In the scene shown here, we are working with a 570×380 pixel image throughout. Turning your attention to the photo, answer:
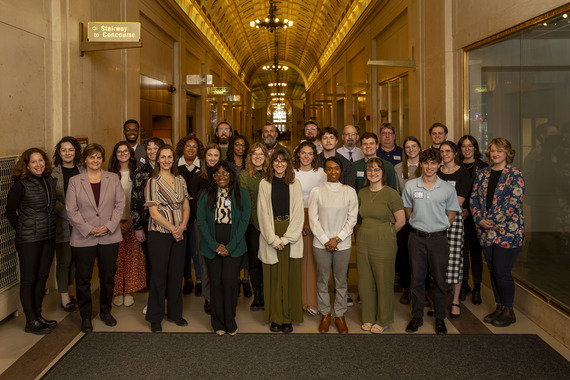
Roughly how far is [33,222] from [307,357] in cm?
296

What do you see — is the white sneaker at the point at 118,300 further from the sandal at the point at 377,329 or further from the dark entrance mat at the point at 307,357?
the sandal at the point at 377,329

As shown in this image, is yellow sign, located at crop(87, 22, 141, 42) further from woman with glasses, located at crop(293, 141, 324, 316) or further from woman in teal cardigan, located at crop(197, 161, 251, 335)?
woman with glasses, located at crop(293, 141, 324, 316)

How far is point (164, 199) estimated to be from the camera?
468 centimetres

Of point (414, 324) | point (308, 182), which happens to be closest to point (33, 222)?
point (308, 182)

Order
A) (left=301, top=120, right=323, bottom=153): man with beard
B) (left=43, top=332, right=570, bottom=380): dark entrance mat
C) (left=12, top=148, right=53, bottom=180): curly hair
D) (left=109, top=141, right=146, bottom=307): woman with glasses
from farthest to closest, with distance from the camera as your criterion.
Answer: (left=301, top=120, right=323, bottom=153): man with beard
(left=109, top=141, right=146, bottom=307): woman with glasses
(left=12, top=148, right=53, bottom=180): curly hair
(left=43, top=332, right=570, bottom=380): dark entrance mat

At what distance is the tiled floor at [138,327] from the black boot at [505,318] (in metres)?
0.05

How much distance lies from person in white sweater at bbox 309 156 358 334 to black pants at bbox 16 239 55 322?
273 centimetres

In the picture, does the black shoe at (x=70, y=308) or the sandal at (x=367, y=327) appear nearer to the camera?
the sandal at (x=367, y=327)

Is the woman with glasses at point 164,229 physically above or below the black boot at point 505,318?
above

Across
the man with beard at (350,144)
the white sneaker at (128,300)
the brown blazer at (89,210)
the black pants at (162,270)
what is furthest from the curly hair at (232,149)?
the white sneaker at (128,300)

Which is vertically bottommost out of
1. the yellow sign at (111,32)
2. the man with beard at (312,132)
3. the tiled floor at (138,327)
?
the tiled floor at (138,327)

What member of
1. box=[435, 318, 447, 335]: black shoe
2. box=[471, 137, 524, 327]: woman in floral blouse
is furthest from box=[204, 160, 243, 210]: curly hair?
box=[471, 137, 524, 327]: woman in floral blouse

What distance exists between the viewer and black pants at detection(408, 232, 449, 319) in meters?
4.67

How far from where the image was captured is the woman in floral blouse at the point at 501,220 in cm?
478
